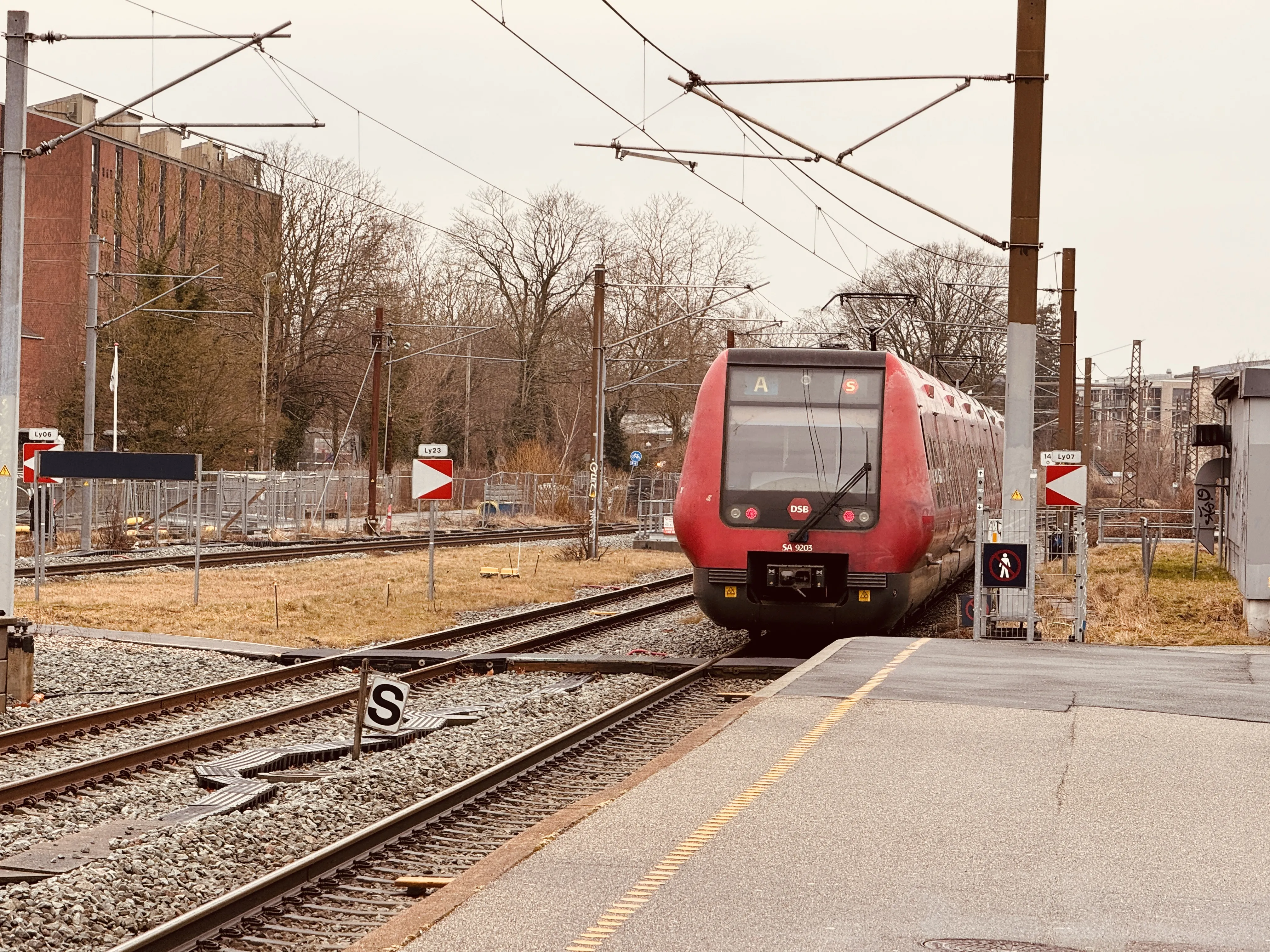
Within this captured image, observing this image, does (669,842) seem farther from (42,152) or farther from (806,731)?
(42,152)

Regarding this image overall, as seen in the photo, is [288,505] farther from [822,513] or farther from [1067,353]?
[822,513]

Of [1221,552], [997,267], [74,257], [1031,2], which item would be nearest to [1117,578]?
[1221,552]

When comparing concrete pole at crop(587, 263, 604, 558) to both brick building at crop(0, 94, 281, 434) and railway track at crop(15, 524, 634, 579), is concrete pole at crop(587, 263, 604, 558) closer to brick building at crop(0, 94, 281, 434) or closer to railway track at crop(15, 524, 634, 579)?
railway track at crop(15, 524, 634, 579)

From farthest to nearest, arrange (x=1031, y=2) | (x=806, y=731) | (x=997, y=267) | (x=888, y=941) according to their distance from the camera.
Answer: (x=997, y=267) < (x=1031, y=2) < (x=806, y=731) < (x=888, y=941)

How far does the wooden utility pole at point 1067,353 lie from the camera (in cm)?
2919

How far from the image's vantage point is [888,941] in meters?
5.47

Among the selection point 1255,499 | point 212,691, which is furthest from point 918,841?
point 1255,499

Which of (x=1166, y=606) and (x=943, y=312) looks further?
(x=943, y=312)

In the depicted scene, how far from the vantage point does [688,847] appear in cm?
688

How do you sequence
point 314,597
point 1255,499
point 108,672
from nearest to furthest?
point 108,672, point 1255,499, point 314,597

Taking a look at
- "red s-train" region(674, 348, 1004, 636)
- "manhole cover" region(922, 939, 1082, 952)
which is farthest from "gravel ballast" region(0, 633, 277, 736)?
"manhole cover" region(922, 939, 1082, 952)

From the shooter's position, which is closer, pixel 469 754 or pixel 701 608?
pixel 469 754

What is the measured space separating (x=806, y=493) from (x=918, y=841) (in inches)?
335

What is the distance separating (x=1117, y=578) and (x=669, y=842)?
77.5 ft
